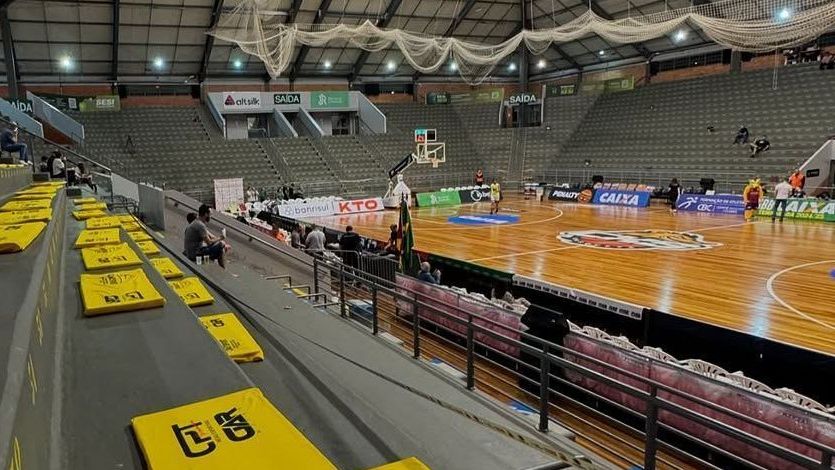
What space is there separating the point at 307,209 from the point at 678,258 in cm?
1472

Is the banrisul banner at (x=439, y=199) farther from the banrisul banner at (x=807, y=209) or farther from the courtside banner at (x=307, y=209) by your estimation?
the banrisul banner at (x=807, y=209)

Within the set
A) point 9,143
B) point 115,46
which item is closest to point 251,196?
point 115,46

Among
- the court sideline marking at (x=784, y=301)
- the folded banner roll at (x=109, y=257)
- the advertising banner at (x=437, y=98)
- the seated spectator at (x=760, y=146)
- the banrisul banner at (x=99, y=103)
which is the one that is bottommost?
the court sideline marking at (x=784, y=301)

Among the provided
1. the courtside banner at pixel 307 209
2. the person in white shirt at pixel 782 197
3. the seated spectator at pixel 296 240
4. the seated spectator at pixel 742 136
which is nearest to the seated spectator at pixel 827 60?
the seated spectator at pixel 742 136

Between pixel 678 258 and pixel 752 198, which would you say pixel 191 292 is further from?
pixel 752 198

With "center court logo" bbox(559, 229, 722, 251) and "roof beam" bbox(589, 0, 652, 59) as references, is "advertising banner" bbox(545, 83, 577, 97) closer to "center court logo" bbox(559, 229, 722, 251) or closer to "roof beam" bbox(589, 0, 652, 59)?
"roof beam" bbox(589, 0, 652, 59)

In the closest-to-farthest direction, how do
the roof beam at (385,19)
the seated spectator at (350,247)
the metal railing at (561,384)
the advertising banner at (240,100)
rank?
1. the metal railing at (561,384)
2. the seated spectator at (350,247)
3. the roof beam at (385,19)
4. the advertising banner at (240,100)

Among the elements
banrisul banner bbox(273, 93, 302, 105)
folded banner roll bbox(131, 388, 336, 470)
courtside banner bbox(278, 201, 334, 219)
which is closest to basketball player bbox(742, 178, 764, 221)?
courtside banner bbox(278, 201, 334, 219)

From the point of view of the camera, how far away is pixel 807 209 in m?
18.2

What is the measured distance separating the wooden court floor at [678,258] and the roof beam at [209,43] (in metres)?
12.3

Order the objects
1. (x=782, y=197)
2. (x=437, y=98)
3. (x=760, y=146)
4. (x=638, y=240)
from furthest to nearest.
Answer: (x=437, y=98) < (x=760, y=146) < (x=782, y=197) < (x=638, y=240)

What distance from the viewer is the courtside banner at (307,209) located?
72.1ft

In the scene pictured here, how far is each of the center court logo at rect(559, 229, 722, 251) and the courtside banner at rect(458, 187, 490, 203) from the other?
10955 mm

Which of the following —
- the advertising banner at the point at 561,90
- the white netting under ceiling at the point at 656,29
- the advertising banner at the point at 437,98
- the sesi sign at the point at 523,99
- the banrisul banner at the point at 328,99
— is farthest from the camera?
the advertising banner at the point at 437,98
